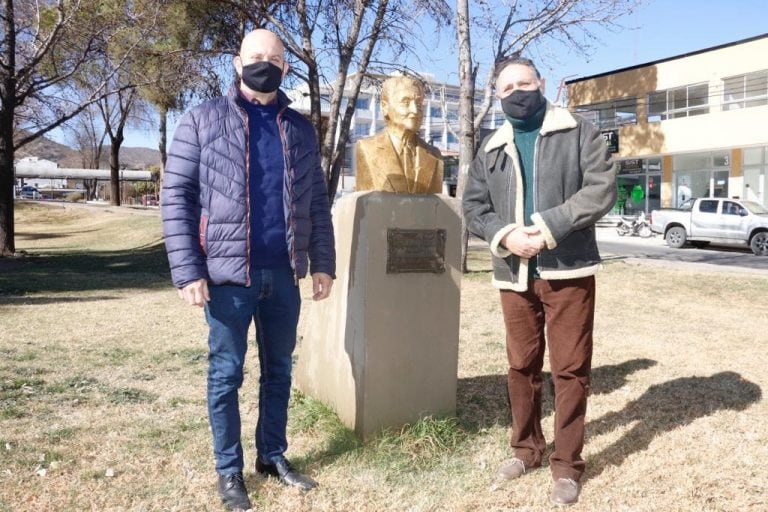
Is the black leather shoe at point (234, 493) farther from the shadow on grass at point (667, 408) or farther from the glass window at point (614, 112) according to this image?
the glass window at point (614, 112)

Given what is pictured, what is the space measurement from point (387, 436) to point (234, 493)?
3.35 ft

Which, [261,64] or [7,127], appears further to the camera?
[7,127]

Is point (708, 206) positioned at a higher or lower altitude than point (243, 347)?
higher

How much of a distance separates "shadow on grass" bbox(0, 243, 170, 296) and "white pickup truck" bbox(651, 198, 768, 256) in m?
14.1

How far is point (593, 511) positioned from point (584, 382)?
57 centimetres

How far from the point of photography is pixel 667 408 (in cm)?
449

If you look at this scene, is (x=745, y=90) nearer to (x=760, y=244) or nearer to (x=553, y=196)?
(x=760, y=244)

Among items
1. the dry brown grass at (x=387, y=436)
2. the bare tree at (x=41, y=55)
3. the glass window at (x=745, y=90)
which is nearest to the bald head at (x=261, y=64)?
the dry brown grass at (x=387, y=436)

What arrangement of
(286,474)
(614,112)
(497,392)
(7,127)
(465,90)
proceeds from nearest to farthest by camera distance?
(286,474)
(497,392)
(465,90)
(7,127)
(614,112)


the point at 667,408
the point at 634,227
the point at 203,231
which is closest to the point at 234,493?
the point at 203,231

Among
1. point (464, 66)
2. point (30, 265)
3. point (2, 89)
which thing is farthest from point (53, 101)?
point (464, 66)

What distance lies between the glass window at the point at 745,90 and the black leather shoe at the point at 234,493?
Result: 82.5ft

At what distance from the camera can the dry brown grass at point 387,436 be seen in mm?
3186

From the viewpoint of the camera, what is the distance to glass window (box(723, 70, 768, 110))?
23.3 meters
